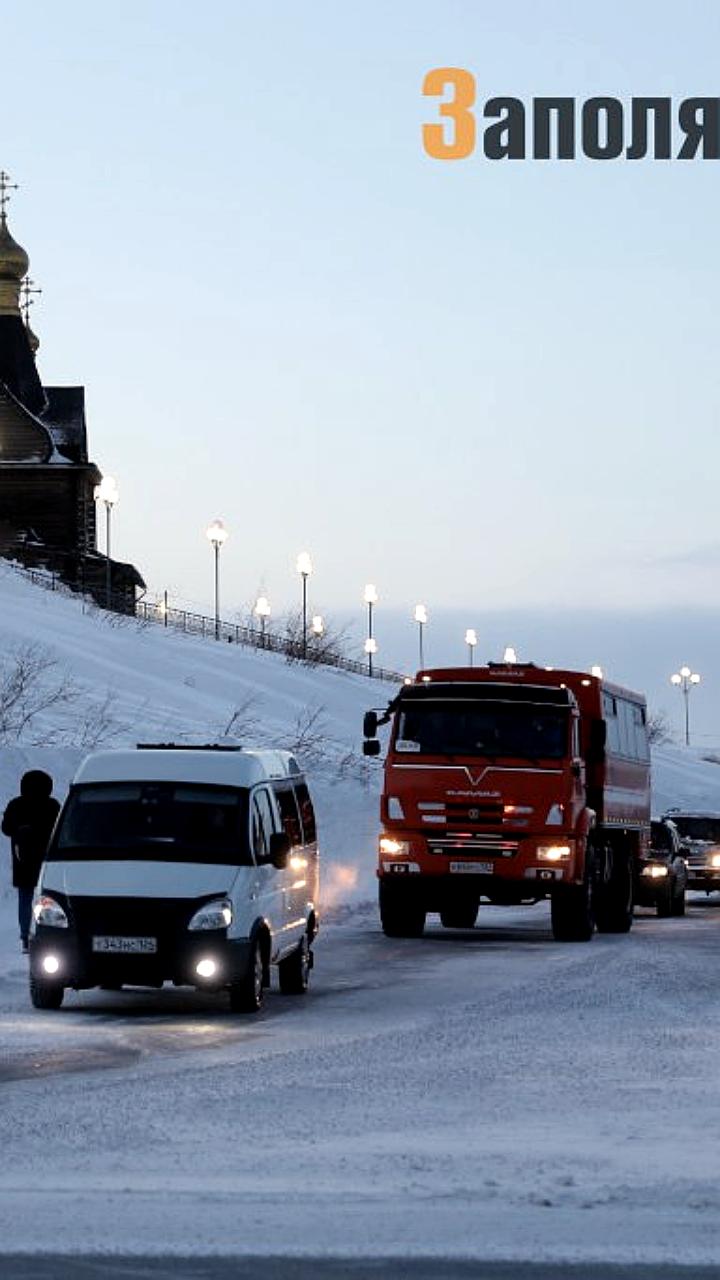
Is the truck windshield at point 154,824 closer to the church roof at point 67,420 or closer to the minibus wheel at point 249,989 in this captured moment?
the minibus wheel at point 249,989

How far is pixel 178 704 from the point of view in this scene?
6512 centimetres

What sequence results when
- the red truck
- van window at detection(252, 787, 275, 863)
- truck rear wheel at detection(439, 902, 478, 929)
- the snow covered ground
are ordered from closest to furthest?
the snow covered ground < van window at detection(252, 787, 275, 863) < the red truck < truck rear wheel at detection(439, 902, 478, 929)

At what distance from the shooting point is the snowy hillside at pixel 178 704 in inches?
1620

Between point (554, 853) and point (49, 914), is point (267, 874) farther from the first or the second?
point (554, 853)

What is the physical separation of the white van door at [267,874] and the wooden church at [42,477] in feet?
234

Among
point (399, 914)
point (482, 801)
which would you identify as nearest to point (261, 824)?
point (482, 801)

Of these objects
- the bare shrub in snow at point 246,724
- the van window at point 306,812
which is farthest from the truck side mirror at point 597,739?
the bare shrub in snow at point 246,724

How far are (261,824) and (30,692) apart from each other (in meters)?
34.9

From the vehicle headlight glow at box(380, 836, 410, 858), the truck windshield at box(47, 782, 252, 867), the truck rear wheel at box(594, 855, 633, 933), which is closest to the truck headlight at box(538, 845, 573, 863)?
the vehicle headlight glow at box(380, 836, 410, 858)

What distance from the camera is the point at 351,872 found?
131 ft

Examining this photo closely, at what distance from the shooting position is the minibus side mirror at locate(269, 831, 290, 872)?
2119cm

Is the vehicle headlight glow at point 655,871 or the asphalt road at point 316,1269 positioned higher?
the vehicle headlight glow at point 655,871

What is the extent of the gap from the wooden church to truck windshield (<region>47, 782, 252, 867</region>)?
2819 inches

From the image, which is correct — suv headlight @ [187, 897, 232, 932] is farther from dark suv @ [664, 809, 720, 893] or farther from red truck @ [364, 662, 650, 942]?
dark suv @ [664, 809, 720, 893]
